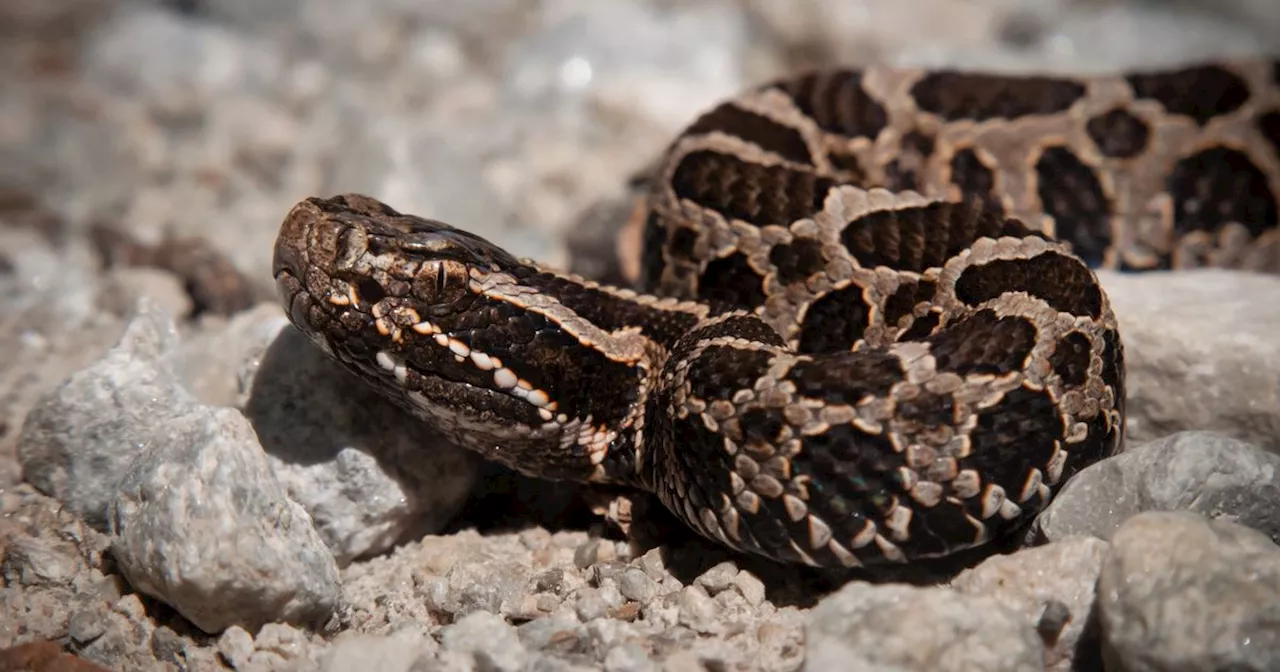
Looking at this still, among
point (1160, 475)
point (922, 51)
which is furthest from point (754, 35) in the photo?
point (1160, 475)

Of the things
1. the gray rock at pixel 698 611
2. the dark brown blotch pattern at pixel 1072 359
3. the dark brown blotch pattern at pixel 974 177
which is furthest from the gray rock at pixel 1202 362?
the gray rock at pixel 698 611

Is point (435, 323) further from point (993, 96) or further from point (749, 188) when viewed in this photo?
point (993, 96)

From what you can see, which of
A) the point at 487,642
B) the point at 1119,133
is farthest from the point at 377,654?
the point at 1119,133

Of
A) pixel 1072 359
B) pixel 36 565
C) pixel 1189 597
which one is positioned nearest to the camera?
pixel 1189 597

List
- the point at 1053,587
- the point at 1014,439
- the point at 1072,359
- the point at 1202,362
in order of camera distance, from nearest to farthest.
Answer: the point at 1053,587 → the point at 1014,439 → the point at 1072,359 → the point at 1202,362

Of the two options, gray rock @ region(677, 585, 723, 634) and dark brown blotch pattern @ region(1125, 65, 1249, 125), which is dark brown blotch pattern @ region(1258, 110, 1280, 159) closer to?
dark brown blotch pattern @ region(1125, 65, 1249, 125)
